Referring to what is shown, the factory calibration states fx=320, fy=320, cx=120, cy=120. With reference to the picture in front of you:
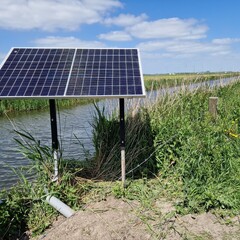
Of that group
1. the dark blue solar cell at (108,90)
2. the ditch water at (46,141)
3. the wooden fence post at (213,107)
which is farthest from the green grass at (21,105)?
the dark blue solar cell at (108,90)

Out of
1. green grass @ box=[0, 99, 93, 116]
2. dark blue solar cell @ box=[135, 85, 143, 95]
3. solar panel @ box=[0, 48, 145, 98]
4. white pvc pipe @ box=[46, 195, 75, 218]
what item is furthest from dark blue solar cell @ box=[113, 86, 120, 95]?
green grass @ box=[0, 99, 93, 116]

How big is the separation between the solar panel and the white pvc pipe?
1456 millimetres

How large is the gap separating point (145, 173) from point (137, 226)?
5.33 feet

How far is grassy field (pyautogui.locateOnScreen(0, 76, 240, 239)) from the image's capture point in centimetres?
418

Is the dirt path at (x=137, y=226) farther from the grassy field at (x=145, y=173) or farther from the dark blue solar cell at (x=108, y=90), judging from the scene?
the dark blue solar cell at (x=108, y=90)

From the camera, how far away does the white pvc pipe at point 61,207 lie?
4.30 metres

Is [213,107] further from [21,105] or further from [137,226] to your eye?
[21,105]

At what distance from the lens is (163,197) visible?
15.1ft

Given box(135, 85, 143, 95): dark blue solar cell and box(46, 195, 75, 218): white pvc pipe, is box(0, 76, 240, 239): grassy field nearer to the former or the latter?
box(46, 195, 75, 218): white pvc pipe

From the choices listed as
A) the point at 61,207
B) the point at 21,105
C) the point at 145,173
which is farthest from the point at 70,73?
the point at 21,105

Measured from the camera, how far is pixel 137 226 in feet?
12.7

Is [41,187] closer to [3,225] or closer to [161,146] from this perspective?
[3,225]

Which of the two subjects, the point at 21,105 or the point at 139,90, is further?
the point at 21,105

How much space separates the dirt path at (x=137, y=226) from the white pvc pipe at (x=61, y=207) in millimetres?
91
